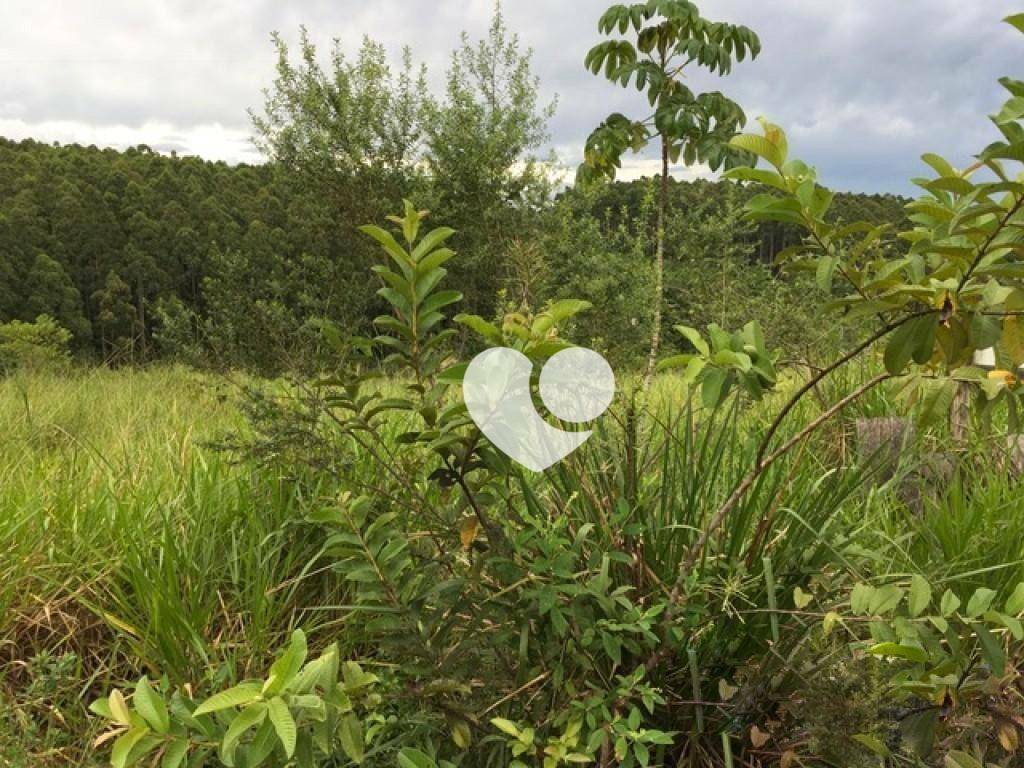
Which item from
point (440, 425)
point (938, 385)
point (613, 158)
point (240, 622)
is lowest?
point (240, 622)

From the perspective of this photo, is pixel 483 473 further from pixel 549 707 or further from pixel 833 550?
pixel 833 550

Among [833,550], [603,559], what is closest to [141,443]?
[603,559]

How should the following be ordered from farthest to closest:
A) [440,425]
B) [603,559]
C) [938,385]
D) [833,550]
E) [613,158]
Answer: [613,158]
[833,550]
[603,559]
[440,425]
[938,385]

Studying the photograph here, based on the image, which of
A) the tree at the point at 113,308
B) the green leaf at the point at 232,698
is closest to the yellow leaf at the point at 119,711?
the green leaf at the point at 232,698

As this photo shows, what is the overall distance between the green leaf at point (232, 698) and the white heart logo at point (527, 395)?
1.71 ft

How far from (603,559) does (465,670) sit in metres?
0.34

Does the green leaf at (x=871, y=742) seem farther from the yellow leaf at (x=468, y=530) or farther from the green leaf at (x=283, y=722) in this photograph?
the green leaf at (x=283, y=722)

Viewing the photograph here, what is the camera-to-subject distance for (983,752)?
4.47 ft

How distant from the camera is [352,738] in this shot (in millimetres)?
1115

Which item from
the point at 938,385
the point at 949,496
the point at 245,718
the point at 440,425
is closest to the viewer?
the point at 245,718

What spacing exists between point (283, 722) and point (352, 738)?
236mm

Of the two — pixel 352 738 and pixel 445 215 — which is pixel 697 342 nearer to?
pixel 352 738

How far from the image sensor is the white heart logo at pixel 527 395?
118 centimetres

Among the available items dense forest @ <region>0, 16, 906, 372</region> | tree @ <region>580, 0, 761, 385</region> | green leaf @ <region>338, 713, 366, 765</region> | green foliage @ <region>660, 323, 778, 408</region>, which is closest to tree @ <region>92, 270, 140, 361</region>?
dense forest @ <region>0, 16, 906, 372</region>
